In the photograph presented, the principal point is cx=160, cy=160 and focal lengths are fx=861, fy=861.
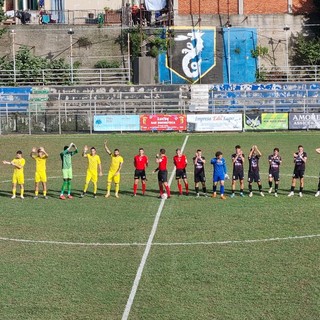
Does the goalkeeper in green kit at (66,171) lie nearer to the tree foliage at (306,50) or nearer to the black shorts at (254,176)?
the black shorts at (254,176)

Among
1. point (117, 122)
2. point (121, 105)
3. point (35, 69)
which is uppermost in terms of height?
point (35, 69)

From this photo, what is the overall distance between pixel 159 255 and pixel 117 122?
30.3 metres

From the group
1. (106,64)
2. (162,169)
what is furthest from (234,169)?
(106,64)

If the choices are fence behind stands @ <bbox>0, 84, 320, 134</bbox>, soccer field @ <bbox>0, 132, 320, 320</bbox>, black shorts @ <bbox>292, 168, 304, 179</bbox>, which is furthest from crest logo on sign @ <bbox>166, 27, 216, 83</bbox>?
black shorts @ <bbox>292, 168, 304, 179</bbox>

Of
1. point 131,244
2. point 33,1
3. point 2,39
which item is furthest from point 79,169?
point 33,1

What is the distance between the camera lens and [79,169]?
126 feet

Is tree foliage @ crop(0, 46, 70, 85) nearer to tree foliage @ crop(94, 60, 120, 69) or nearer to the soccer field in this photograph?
tree foliage @ crop(94, 60, 120, 69)

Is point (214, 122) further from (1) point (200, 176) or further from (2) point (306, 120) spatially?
(1) point (200, 176)

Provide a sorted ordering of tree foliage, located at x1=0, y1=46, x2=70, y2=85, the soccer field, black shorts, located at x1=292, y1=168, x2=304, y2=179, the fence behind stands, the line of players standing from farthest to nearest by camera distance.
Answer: tree foliage, located at x1=0, y1=46, x2=70, y2=85 < the fence behind stands < black shorts, located at x1=292, y1=168, x2=304, y2=179 < the line of players standing < the soccer field

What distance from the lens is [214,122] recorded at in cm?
5091

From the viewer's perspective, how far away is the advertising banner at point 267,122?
51.2m

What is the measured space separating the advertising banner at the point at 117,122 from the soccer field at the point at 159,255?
16842mm

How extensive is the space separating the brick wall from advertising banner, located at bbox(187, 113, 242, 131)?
602 inches

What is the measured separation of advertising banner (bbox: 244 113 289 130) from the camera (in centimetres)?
5122
